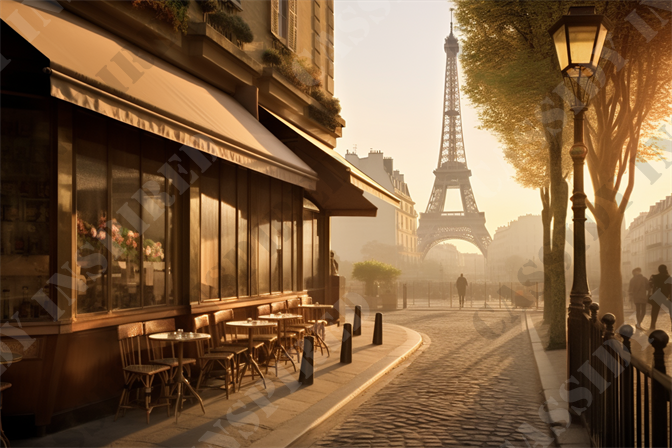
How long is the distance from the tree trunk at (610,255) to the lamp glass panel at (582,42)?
10150mm

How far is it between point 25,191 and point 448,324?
1556 centimetres

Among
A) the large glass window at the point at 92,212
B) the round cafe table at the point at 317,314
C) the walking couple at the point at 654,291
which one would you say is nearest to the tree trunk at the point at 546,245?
the walking couple at the point at 654,291

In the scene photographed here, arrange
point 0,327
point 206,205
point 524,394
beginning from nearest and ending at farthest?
point 0,327 → point 524,394 → point 206,205

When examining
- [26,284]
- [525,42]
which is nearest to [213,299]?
[26,284]

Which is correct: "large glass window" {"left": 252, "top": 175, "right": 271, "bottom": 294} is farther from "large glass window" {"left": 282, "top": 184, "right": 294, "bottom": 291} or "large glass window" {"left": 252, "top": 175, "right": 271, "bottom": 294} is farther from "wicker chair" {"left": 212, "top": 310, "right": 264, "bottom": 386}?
"wicker chair" {"left": 212, "top": 310, "right": 264, "bottom": 386}

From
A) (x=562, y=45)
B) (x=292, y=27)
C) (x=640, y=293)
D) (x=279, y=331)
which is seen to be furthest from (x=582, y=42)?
(x=640, y=293)

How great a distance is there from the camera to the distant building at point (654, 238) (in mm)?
66875

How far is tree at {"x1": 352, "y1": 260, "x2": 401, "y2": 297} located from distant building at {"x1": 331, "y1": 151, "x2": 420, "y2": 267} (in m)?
36.6

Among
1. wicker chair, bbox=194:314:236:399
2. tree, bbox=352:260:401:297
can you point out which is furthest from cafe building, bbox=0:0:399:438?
tree, bbox=352:260:401:297

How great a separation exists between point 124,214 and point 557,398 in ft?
19.5

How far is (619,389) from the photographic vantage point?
4059mm

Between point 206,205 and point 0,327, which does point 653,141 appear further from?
point 0,327

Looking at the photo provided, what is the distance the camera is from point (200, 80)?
10094 mm

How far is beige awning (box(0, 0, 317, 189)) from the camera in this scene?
5605 mm
